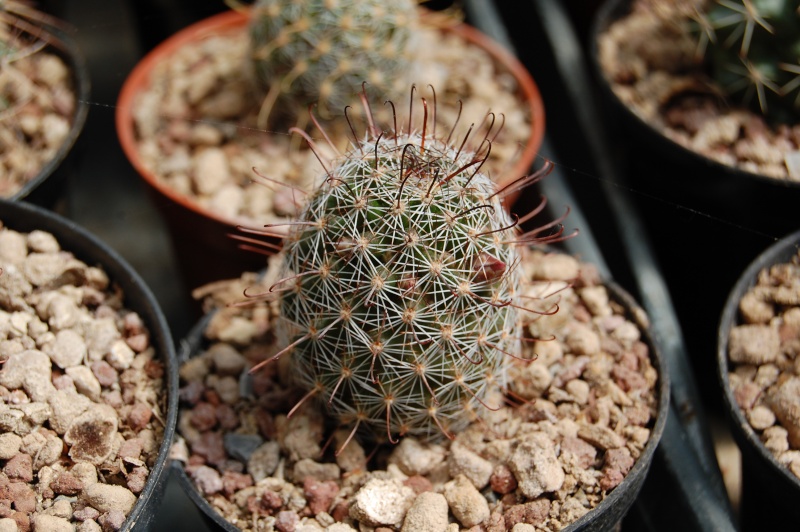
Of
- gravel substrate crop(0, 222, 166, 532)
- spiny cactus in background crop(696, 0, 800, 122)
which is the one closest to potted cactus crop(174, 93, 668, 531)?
gravel substrate crop(0, 222, 166, 532)

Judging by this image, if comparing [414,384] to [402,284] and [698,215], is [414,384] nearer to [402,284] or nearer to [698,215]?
[402,284]

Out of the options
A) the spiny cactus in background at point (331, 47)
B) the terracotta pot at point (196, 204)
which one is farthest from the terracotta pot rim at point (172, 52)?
the spiny cactus in background at point (331, 47)

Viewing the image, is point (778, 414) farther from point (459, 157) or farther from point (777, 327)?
point (459, 157)

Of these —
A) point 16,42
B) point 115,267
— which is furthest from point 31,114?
point 115,267

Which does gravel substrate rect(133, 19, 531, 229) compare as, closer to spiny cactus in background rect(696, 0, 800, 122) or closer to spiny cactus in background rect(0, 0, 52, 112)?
spiny cactus in background rect(0, 0, 52, 112)

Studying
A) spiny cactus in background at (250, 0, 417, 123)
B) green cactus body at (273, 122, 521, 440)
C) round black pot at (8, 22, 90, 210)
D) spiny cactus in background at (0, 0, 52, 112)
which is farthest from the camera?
spiny cactus in background at (0, 0, 52, 112)
